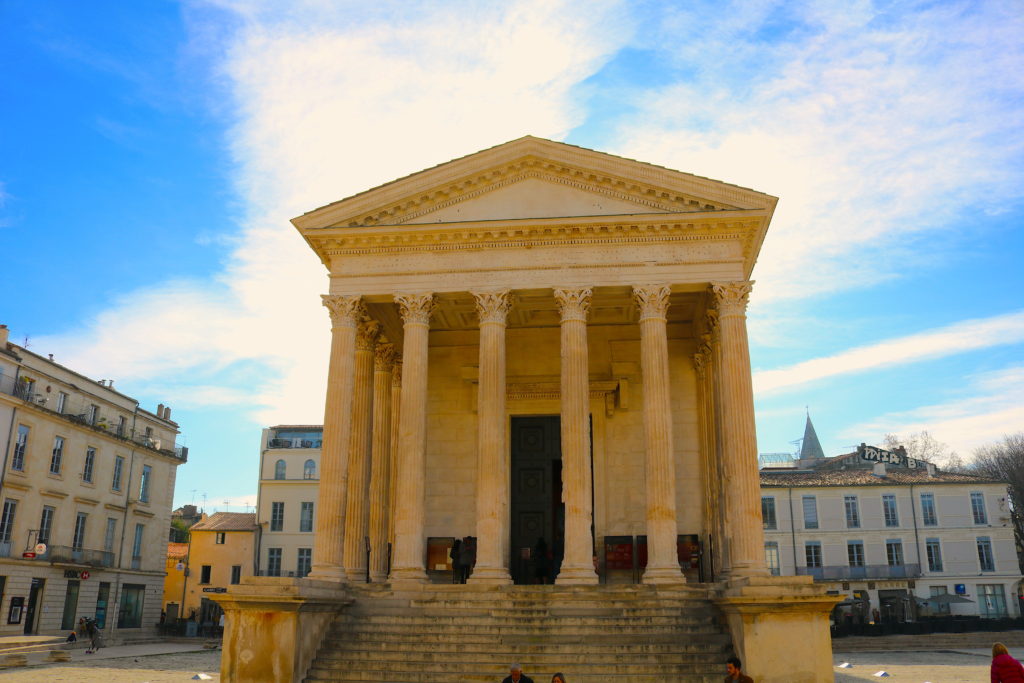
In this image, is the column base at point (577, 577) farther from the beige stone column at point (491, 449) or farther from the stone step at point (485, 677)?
the stone step at point (485, 677)

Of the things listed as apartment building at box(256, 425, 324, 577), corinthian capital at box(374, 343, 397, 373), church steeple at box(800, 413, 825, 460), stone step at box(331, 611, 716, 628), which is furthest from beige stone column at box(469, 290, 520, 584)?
church steeple at box(800, 413, 825, 460)

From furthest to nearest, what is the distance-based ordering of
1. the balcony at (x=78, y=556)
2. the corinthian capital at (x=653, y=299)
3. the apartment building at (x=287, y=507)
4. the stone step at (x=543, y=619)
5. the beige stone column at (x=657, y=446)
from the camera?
the apartment building at (x=287, y=507)
the balcony at (x=78, y=556)
the corinthian capital at (x=653, y=299)
the beige stone column at (x=657, y=446)
the stone step at (x=543, y=619)

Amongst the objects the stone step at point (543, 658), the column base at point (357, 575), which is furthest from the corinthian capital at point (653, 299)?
the column base at point (357, 575)

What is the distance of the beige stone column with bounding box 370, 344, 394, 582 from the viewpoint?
23016 millimetres

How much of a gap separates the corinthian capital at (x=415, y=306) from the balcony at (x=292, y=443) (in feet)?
114

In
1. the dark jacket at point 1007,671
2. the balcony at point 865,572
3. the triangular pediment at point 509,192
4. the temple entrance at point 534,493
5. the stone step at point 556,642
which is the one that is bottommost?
the stone step at point 556,642

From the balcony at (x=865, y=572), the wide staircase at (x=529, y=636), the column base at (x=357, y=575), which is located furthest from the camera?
the balcony at (x=865, y=572)

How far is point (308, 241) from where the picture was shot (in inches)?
839

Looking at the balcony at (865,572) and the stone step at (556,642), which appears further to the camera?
the balcony at (865,572)

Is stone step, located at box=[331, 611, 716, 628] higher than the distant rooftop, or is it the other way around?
the distant rooftop

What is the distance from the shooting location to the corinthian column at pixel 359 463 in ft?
68.2

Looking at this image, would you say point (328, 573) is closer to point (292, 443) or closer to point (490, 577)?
point (490, 577)

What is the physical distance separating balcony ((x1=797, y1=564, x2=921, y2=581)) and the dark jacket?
3882 cm

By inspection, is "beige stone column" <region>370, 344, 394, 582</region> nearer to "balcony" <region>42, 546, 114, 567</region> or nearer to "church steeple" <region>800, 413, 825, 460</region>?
"balcony" <region>42, 546, 114, 567</region>
